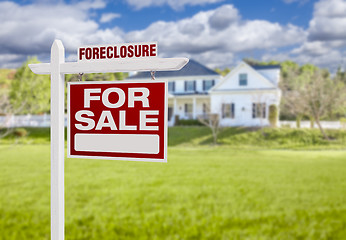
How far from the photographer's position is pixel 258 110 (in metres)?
21.8

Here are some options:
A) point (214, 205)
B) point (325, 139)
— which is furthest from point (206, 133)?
point (214, 205)

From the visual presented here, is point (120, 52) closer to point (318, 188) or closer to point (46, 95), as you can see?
point (318, 188)

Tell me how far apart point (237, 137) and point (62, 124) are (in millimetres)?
18172

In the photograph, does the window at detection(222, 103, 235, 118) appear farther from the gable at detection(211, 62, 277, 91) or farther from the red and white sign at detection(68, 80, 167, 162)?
the red and white sign at detection(68, 80, 167, 162)

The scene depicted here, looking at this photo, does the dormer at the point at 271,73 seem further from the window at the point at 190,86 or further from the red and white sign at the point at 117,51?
the red and white sign at the point at 117,51

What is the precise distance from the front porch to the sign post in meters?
21.9

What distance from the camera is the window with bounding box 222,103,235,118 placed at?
882 inches

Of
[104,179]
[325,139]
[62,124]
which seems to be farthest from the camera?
[325,139]

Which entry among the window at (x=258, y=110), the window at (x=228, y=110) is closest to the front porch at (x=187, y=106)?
the window at (x=228, y=110)

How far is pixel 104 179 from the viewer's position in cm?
1098

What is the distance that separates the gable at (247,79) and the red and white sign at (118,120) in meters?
21.4

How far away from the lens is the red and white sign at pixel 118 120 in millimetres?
1766

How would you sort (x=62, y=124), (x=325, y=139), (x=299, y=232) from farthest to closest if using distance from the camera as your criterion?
(x=325, y=139) < (x=299, y=232) < (x=62, y=124)

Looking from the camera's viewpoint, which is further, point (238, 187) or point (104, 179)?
point (104, 179)
